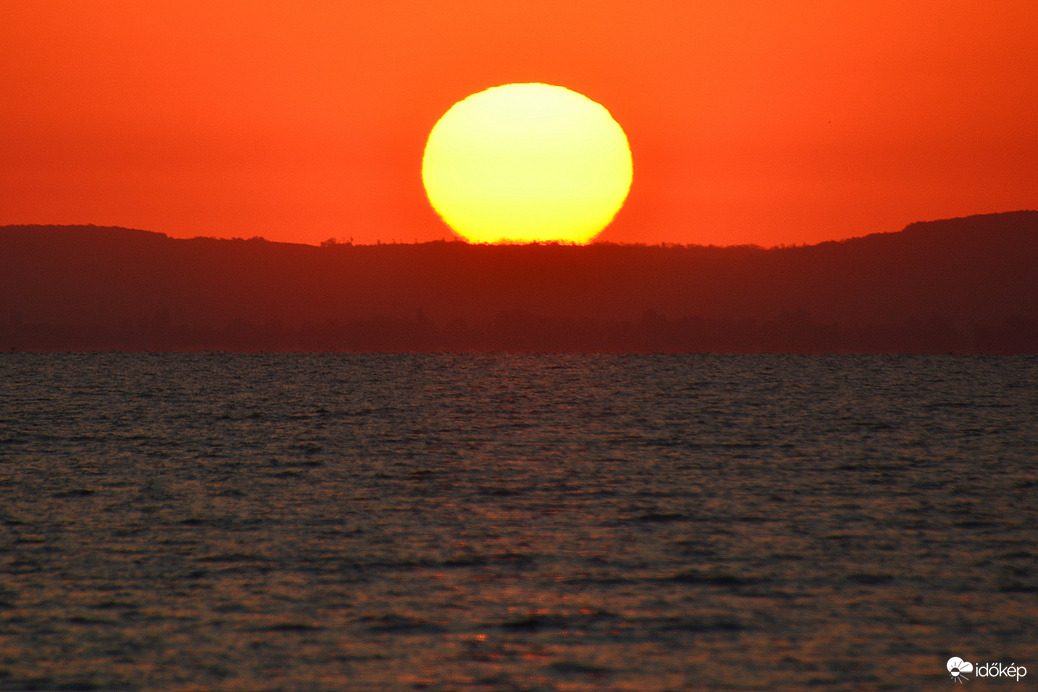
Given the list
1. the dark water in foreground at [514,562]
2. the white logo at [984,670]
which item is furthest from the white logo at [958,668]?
the dark water in foreground at [514,562]

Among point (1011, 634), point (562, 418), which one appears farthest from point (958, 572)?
point (562, 418)

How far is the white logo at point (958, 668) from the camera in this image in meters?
24.1

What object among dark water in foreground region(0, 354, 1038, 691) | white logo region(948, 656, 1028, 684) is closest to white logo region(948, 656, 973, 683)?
white logo region(948, 656, 1028, 684)

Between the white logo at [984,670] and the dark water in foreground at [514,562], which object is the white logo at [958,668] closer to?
the white logo at [984,670]

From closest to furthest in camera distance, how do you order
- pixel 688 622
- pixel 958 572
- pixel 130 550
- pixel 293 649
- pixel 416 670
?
pixel 416 670 < pixel 293 649 < pixel 688 622 < pixel 958 572 < pixel 130 550

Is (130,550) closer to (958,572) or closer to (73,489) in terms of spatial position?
(73,489)

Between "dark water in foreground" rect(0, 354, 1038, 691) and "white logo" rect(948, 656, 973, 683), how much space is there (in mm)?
245

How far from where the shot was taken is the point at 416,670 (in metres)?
24.5

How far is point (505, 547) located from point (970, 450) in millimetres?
44779

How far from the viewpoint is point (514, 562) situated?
35.3m

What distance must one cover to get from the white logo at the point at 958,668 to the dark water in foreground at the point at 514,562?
245 mm

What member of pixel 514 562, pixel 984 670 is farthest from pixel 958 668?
pixel 514 562

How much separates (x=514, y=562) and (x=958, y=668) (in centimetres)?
1410

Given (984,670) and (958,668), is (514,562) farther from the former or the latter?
(984,670)
